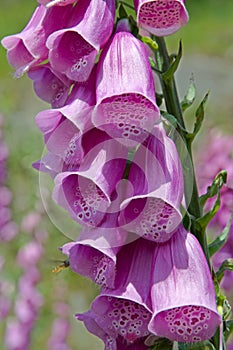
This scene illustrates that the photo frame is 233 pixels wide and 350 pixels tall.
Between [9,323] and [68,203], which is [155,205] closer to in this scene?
[68,203]

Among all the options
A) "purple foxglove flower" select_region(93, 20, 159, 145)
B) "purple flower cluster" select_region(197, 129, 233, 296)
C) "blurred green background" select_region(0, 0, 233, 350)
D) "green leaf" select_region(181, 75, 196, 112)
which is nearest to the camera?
"purple foxglove flower" select_region(93, 20, 159, 145)

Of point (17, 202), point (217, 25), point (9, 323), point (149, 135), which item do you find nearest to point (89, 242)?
point (149, 135)

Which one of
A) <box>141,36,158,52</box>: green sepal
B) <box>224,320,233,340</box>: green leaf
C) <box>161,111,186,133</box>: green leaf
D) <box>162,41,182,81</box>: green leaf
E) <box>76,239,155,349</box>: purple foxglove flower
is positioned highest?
<box>141,36,158,52</box>: green sepal

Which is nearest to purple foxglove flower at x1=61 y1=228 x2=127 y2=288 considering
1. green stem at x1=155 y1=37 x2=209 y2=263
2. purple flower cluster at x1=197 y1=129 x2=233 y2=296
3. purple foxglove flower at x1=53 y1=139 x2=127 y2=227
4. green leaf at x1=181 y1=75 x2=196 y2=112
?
purple foxglove flower at x1=53 y1=139 x2=127 y2=227

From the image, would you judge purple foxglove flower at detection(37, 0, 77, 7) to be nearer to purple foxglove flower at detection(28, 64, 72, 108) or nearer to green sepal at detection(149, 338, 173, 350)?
purple foxglove flower at detection(28, 64, 72, 108)

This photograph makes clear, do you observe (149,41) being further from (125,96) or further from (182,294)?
(182,294)

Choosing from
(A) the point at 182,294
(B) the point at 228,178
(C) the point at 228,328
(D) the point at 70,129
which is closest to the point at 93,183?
(D) the point at 70,129
